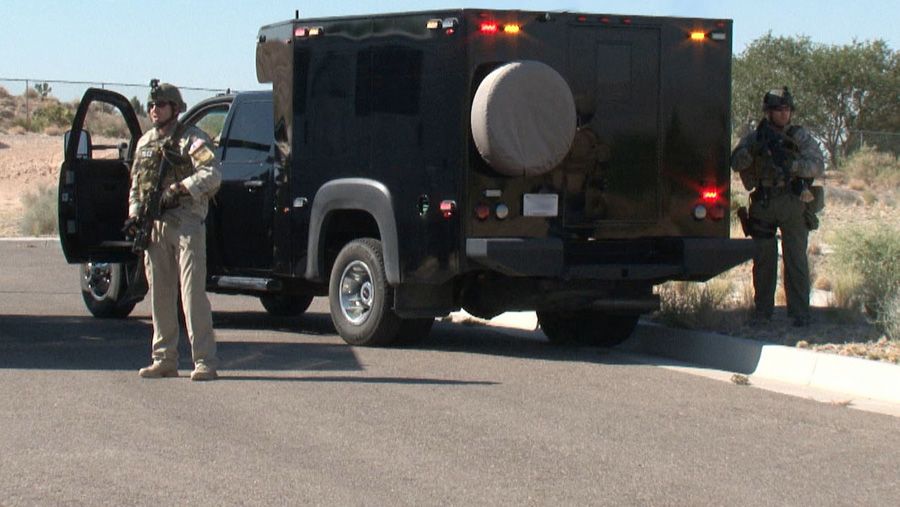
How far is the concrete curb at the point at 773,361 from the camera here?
10.1 meters

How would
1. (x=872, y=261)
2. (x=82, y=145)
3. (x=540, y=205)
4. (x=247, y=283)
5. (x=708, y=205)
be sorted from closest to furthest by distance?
1. (x=540, y=205)
2. (x=708, y=205)
3. (x=247, y=283)
4. (x=82, y=145)
5. (x=872, y=261)

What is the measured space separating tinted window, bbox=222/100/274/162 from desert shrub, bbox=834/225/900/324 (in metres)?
5.25

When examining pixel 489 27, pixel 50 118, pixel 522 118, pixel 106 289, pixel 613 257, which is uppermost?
pixel 50 118

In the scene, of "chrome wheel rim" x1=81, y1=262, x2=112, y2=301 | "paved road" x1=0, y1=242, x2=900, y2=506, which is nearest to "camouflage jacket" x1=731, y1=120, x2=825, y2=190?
"paved road" x1=0, y1=242, x2=900, y2=506

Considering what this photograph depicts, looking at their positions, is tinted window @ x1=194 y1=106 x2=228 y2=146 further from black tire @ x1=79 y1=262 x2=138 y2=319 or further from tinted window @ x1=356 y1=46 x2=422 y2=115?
tinted window @ x1=356 y1=46 x2=422 y2=115

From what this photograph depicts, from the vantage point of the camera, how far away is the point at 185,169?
34.0 feet

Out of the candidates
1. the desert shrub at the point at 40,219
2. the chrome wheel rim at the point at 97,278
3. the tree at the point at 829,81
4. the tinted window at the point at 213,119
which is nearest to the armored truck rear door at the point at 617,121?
the tinted window at the point at 213,119

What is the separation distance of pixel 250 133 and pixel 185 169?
333 centimetres

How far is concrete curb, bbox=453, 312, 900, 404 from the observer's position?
10.1 metres

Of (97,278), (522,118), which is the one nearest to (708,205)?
(522,118)

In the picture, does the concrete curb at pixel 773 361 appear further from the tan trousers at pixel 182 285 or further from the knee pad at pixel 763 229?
the tan trousers at pixel 182 285

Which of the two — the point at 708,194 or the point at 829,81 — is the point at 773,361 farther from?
the point at 829,81

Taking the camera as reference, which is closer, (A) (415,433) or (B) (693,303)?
(A) (415,433)

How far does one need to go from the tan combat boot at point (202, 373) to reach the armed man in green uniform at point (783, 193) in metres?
4.59
